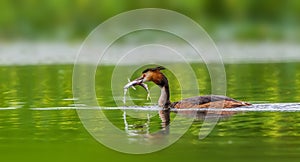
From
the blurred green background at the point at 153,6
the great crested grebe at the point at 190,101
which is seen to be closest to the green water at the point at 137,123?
the great crested grebe at the point at 190,101

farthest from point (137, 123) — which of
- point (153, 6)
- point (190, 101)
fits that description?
point (153, 6)

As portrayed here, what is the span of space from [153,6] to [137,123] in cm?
2365

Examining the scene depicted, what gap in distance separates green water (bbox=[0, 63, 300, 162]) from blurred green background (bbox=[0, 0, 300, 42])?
A: 15379mm

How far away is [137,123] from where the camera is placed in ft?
52.7

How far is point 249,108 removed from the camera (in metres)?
17.3

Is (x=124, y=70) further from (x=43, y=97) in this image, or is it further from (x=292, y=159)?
(x=292, y=159)

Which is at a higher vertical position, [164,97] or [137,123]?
[164,97]

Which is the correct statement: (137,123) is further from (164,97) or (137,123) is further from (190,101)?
(164,97)

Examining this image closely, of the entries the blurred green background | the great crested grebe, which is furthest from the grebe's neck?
the blurred green background

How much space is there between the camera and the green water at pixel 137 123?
42.6 ft

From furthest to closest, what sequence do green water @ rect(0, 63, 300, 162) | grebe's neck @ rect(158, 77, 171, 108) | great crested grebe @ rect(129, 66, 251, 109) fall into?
grebe's neck @ rect(158, 77, 171, 108), great crested grebe @ rect(129, 66, 251, 109), green water @ rect(0, 63, 300, 162)

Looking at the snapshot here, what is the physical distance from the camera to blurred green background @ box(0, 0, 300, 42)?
39.3m

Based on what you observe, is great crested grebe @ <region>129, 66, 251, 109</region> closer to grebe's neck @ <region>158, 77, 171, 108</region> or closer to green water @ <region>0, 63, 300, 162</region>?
grebe's neck @ <region>158, 77, 171, 108</region>

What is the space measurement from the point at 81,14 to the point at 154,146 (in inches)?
A: 1072
